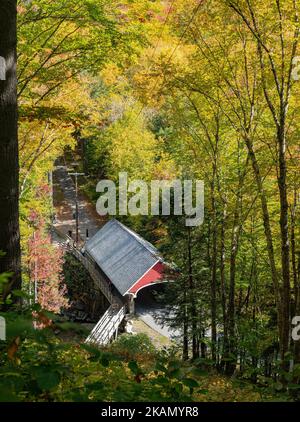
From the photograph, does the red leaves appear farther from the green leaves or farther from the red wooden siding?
the green leaves

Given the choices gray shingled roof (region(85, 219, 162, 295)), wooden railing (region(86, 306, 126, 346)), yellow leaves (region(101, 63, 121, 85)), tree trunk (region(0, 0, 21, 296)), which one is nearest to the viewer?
tree trunk (region(0, 0, 21, 296))

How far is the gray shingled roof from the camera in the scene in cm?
2322

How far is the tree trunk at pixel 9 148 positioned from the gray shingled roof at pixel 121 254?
18594mm

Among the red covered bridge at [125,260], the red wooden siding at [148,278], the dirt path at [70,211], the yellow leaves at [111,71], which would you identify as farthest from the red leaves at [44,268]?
the dirt path at [70,211]

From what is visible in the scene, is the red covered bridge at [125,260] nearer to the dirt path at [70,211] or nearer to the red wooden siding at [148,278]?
the red wooden siding at [148,278]

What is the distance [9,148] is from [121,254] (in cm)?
2209

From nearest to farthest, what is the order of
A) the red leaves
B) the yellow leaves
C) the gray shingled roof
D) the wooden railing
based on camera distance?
the yellow leaves
the wooden railing
the red leaves
the gray shingled roof

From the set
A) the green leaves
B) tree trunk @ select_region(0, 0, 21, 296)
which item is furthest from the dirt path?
the green leaves

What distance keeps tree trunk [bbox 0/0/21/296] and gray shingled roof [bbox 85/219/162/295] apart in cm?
1859

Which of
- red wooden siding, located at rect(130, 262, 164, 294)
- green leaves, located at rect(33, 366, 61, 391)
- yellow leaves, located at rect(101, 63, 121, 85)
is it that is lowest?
red wooden siding, located at rect(130, 262, 164, 294)

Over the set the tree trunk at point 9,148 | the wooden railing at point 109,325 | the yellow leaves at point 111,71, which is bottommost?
the wooden railing at point 109,325

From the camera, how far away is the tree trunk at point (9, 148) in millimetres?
4133

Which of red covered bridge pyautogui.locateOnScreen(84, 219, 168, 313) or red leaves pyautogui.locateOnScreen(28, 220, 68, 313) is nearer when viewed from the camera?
red covered bridge pyautogui.locateOnScreen(84, 219, 168, 313)
